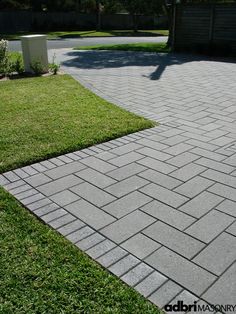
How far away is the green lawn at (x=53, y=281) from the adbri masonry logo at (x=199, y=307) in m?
0.11

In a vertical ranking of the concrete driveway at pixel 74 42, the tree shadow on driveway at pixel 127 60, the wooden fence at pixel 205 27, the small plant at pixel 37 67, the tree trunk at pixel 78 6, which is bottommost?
the concrete driveway at pixel 74 42

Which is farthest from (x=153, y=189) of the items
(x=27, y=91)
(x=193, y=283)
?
(x=27, y=91)

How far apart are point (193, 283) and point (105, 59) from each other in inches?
459

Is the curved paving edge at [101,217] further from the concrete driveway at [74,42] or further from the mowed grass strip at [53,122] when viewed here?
the concrete driveway at [74,42]

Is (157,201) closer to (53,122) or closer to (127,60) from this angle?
(53,122)

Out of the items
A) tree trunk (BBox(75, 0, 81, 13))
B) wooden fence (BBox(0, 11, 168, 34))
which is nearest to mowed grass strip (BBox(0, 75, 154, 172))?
wooden fence (BBox(0, 11, 168, 34))

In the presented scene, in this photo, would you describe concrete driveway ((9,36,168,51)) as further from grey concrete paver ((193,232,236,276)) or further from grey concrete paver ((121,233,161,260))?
grey concrete paver ((193,232,236,276))

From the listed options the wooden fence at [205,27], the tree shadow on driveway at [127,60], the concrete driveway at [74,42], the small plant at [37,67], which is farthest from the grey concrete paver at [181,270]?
the concrete driveway at [74,42]

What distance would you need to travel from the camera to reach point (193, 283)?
2504 millimetres

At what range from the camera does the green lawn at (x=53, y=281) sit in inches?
90.9

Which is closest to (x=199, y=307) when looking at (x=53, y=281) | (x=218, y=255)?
(x=218, y=255)

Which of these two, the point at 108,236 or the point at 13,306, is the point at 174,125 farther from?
the point at 13,306

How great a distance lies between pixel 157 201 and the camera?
3.54 meters

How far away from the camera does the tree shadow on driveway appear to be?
38.4ft
